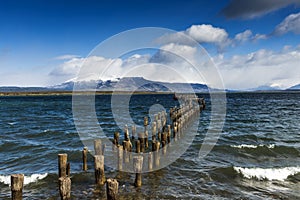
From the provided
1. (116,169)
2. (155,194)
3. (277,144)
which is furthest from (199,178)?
(277,144)

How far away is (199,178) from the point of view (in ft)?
45.4

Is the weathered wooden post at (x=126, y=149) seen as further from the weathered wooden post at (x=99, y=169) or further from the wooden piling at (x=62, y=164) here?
the wooden piling at (x=62, y=164)

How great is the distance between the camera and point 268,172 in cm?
1468

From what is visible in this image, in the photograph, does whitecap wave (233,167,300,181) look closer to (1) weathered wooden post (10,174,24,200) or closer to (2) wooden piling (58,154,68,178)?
(2) wooden piling (58,154,68,178)

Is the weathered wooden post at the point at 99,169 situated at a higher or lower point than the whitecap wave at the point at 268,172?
higher

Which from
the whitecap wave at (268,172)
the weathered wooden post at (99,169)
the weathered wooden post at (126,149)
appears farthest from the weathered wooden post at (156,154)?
the whitecap wave at (268,172)

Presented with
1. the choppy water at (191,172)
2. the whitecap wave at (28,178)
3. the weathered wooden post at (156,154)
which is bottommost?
the choppy water at (191,172)

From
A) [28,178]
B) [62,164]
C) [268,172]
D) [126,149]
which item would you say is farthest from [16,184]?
[268,172]

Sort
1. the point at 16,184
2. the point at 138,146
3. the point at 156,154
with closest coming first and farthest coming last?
the point at 16,184 → the point at 156,154 → the point at 138,146

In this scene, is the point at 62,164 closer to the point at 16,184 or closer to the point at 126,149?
the point at 16,184

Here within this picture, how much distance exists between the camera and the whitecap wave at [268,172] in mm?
14211

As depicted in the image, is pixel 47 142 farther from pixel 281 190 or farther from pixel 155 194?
pixel 281 190

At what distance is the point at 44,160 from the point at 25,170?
6.89 ft

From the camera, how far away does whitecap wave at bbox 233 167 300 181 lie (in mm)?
14211
